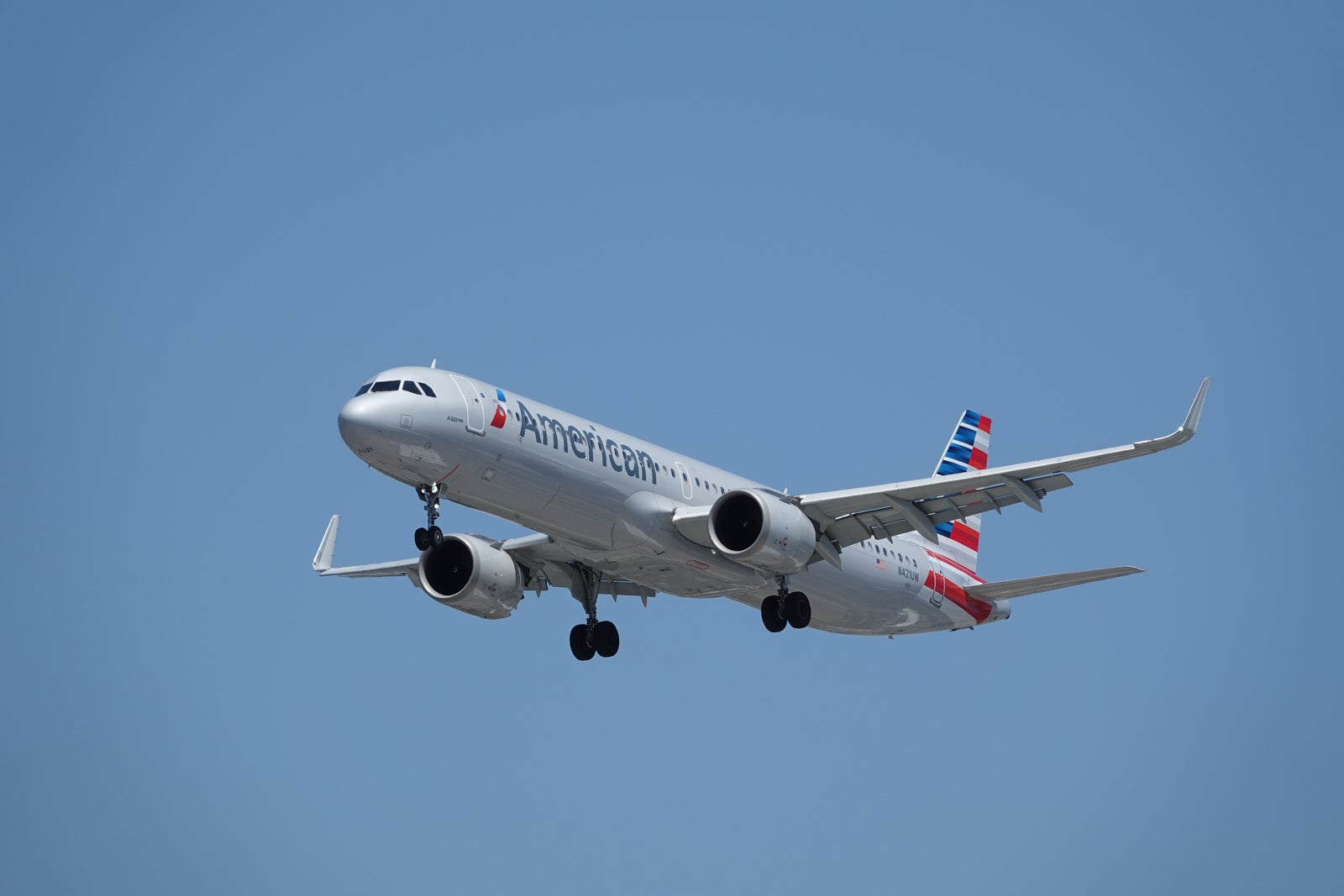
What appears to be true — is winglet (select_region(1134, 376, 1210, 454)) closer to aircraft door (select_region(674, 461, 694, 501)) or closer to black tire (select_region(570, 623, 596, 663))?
aircraft door (select_region(674, 461, 694, 501))

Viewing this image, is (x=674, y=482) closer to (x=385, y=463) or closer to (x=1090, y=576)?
(x=385, y=463)

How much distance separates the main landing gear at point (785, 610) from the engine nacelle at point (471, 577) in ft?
20.6

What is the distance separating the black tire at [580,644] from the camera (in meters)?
42.8

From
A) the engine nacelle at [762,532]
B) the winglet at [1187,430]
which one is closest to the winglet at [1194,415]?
the winglet at [1187,430]

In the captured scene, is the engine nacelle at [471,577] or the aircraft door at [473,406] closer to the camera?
the aircraft door at [473,406]

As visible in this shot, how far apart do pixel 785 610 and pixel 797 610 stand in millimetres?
314

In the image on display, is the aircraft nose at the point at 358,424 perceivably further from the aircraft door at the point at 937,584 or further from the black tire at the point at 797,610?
the aircraft door at the point at 937,584

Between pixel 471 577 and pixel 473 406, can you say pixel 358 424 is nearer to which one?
pixel 473 406

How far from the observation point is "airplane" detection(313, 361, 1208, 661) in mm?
34219

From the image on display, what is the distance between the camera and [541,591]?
43.1 metres

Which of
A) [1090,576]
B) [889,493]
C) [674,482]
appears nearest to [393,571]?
[674,482]

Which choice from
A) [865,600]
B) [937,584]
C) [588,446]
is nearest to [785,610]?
[865,600]

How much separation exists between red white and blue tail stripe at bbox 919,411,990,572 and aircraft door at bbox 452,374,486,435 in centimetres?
1709

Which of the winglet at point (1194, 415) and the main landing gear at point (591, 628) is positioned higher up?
the winglet at point (1194, 415)
